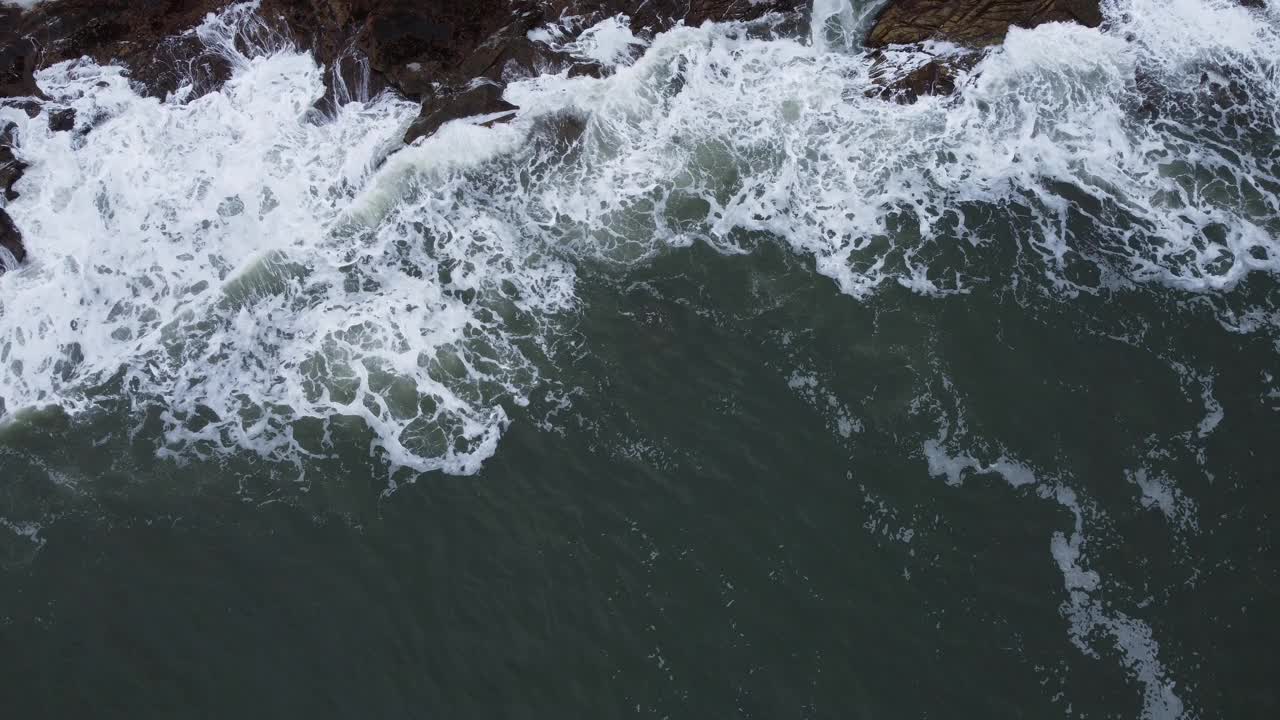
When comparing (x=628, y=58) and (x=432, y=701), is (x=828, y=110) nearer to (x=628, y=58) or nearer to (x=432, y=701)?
(x=628, y=58)

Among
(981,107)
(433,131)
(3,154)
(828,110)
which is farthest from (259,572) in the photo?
(981,107)

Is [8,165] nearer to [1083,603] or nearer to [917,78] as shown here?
[917,78]

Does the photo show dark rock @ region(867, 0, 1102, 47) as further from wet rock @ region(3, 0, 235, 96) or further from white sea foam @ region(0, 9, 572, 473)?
wet rock @ region(3, 0, 235, 96)

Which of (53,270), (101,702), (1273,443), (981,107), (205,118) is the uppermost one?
(205,118)

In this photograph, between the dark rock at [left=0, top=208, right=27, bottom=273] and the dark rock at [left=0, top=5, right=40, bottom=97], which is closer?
the dark rock at [left=0, top=208, right=27, bottom=273]

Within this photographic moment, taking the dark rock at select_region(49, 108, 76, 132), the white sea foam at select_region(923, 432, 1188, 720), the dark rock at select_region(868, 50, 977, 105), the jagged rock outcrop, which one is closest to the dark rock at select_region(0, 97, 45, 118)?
the dark rock at select_region(49, 108, 76, 132)

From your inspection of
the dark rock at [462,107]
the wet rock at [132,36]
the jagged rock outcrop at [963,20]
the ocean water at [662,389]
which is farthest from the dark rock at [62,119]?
the jagged rock outcrop at [963,20]

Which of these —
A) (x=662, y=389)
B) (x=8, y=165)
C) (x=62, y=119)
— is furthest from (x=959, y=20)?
(x=8, y=165)
